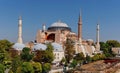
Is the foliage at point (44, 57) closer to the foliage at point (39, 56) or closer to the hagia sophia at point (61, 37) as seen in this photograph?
the foliage at point (39, 56)

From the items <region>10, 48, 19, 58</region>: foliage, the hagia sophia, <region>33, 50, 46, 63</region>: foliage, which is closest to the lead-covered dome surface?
the hagia sophia

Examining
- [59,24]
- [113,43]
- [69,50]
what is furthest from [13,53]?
[113,43]

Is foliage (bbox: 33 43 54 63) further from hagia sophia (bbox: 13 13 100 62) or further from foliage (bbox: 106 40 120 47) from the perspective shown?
foliage (bbox: 106 40 120 47)

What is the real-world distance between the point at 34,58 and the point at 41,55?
804mm

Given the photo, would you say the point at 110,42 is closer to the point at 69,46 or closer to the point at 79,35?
the point at 79,35

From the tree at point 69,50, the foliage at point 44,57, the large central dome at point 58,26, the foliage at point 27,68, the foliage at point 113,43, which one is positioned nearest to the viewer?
the foliage at point 27,68

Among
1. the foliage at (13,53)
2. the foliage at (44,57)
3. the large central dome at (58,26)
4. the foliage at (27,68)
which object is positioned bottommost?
the foliage at (27,68)

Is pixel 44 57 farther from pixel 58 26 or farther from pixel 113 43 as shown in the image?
pixel 113 43

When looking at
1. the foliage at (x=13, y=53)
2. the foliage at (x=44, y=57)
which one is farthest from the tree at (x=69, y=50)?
the foliage at (x=13, y=53)

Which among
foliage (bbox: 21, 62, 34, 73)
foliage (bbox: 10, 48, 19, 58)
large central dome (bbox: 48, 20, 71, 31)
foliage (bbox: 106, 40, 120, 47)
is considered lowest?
foliage (bbox: 21, 62, 34, 73)

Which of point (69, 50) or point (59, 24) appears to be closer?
point (69, 50)

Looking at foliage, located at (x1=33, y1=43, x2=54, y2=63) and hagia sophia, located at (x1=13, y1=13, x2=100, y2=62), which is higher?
hagia sophia, located at (x1=13, y1=13, x2=100, y2=62)

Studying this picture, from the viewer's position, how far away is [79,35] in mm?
45250

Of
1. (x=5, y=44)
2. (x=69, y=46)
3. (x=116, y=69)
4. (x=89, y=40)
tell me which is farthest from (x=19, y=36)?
(x=116, y=69)
